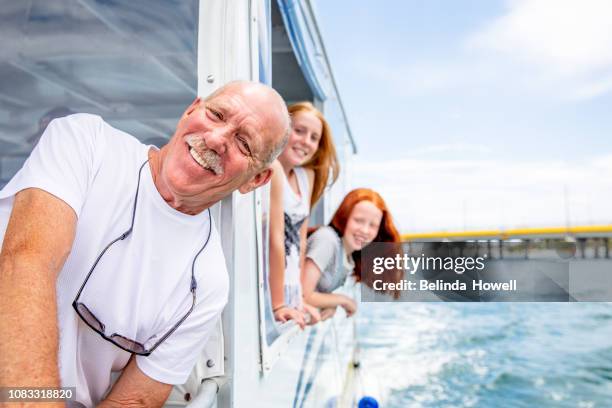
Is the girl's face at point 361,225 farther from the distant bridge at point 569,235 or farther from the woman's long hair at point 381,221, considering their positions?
the distant bridge at point 569,235

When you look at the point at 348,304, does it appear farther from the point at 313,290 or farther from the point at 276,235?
the point at 276,235

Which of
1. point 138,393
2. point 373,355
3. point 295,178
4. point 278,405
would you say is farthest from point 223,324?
point 373,355

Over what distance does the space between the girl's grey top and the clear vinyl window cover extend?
121 centimetres

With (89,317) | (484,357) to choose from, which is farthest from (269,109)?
(484,357)

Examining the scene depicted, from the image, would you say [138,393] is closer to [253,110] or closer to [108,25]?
[253,110]

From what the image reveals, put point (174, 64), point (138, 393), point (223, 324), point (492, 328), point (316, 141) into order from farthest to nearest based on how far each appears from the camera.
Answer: point (492, 328), point (316, 141), point (174, 64), point (223, 324), point (138, 393)

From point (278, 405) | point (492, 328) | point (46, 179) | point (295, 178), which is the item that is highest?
point (295, 178)

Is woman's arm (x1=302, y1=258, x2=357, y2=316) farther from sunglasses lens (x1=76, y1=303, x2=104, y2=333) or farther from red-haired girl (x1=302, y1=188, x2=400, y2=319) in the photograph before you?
sunglasses lens (x1=76, y1=303, x2=104, y2=333)

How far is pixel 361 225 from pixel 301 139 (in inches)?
34.8

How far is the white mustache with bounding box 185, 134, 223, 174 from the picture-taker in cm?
106

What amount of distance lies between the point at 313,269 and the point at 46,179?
1938 millimetres

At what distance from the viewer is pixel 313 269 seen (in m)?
2.74

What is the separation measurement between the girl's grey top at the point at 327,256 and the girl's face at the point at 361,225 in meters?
0.07

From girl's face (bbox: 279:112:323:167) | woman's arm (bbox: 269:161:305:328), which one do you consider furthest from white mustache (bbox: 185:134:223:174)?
girl's face (bbox: 279:112:323:167)
